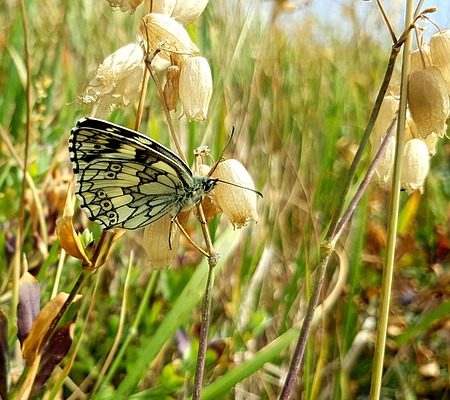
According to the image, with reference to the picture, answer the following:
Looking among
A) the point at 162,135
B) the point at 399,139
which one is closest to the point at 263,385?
the point at 399,139

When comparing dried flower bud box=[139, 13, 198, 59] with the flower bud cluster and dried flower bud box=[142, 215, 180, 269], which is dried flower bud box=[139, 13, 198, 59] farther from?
dried flower bud box=[142, 215, 180, 269]

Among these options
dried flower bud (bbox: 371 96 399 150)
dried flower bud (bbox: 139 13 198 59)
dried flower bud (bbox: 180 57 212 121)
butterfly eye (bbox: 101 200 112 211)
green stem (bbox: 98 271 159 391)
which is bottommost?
green stem (bbox: 98 271 159 391)

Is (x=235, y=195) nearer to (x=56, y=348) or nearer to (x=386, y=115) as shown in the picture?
(x=386, y=115)

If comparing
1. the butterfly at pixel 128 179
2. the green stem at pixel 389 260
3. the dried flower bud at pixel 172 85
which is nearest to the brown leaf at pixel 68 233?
the butterfly at pixel 128 179

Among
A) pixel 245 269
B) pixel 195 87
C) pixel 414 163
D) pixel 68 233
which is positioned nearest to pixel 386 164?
pixel 414 163

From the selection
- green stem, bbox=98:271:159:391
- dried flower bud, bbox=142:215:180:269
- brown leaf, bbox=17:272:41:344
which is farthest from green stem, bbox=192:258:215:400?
green stem, bbox=98:271:159:391
